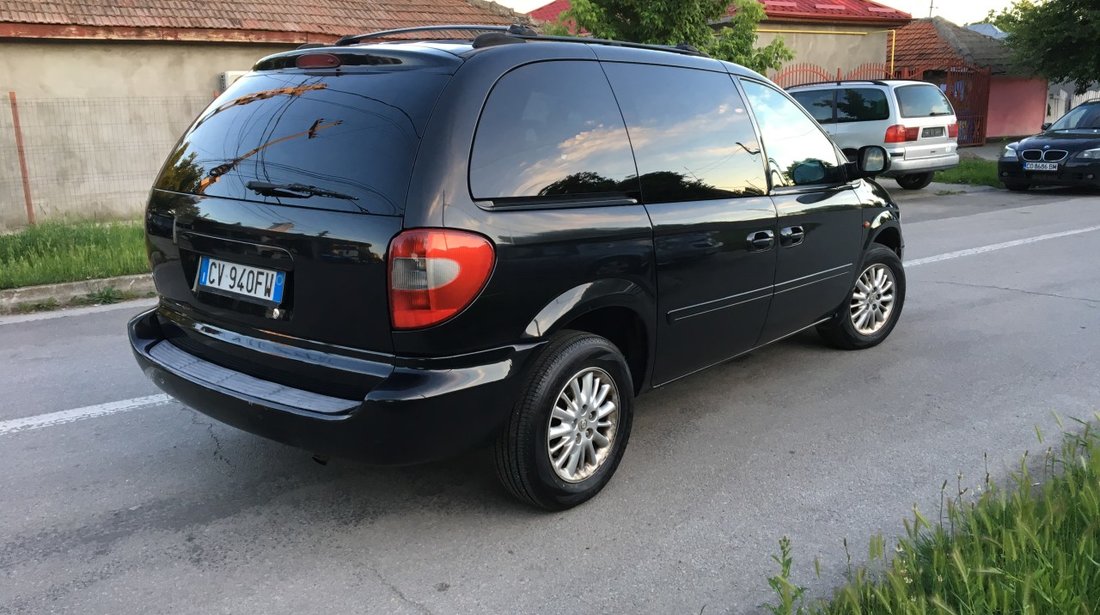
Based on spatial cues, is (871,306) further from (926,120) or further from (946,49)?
(946,49)

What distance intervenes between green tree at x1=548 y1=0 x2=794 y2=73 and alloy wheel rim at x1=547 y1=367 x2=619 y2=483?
10156 millimetres

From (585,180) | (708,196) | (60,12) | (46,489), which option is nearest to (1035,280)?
(708,196)

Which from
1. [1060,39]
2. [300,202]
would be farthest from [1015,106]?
[300,202]

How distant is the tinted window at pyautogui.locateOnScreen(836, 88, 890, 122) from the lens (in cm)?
1427

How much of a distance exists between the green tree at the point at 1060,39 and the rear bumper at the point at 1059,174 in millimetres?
9296

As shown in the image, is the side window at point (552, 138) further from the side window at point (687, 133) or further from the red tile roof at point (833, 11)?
the red tile roof at point (833, 11)

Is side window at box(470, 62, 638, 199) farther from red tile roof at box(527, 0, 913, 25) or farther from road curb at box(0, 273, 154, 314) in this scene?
red tile roof at box(527, 0, 913, 25)

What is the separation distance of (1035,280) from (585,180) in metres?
5.87

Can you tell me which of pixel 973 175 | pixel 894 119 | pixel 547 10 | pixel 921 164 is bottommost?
pixel 973 175

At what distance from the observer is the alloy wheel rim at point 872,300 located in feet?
17.7

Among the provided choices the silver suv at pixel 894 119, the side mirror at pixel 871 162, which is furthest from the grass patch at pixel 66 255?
the silver suv at pixel 894 119

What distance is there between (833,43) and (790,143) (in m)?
19.7

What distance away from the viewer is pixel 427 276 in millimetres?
2836

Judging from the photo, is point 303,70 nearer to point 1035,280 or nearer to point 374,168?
point 374,168
